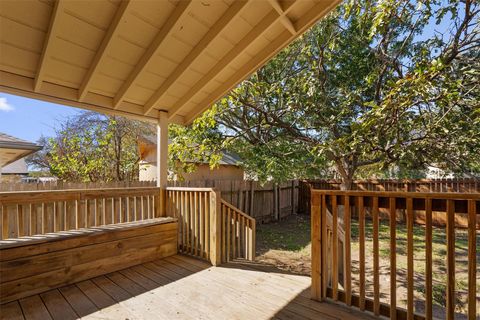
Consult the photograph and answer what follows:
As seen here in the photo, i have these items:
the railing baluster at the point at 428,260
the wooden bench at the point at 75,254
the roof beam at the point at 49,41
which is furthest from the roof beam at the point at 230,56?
the railing baluster at the point at 428,260

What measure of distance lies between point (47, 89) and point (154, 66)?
1.29 meters

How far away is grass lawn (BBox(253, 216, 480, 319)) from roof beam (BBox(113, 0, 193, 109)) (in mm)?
4120

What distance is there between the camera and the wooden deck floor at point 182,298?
237 centimetres

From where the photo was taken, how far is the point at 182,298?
2.69 meters

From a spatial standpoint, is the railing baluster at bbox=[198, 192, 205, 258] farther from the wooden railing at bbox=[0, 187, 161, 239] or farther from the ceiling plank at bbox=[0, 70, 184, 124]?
the ceiling plank at bbox=[0, 70, 184, 124]

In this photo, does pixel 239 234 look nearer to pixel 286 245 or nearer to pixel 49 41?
pixel 286 245

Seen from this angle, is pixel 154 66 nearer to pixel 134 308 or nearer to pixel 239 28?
pixel 239 28

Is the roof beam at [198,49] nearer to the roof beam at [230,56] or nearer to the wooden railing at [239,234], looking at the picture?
the roof beam at [230,56]

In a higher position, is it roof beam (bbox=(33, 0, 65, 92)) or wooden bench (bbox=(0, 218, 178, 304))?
roof beam (bbox=(33, 0, 65, 92))

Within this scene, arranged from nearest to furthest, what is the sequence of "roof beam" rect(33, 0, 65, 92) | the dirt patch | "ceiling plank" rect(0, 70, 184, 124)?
"roof beam" rect(33, 0, 65, 92)
"ceiling plank" rect(0, 70, 184, 124)
the dirt patch

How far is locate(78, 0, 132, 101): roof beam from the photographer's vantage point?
2.19 meters

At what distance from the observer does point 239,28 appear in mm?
2695

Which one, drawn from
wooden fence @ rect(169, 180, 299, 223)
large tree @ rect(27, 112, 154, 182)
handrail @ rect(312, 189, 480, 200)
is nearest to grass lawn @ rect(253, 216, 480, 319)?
wooden fence @ rect(169, 180, 299, 223)

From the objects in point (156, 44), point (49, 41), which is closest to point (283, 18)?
point (156, 44)
